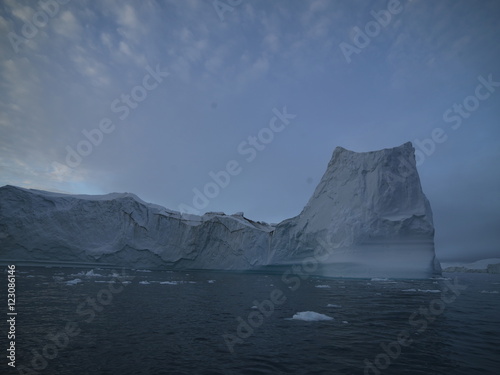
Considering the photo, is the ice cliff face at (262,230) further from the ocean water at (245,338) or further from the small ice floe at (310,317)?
the small ice floe at (310,317)

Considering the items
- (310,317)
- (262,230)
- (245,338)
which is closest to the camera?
(245,338)

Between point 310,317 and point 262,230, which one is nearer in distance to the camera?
point 310,317

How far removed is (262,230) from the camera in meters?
35.5

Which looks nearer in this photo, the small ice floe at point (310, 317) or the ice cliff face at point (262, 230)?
the small ice floe at point (310, 317)

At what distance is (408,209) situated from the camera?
25719 mm

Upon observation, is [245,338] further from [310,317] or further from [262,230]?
[262,230]

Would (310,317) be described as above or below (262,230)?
below

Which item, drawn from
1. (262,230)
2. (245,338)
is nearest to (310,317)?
(245,338)

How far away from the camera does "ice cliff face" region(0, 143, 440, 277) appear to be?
80.9ft

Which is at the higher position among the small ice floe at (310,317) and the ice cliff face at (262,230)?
the ice cliff face at (262,230)

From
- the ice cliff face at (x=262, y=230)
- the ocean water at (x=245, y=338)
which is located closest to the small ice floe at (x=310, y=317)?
the ocean water at (x=245, y=338)

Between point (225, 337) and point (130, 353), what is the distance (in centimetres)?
220

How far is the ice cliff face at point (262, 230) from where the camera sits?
24.7 meters

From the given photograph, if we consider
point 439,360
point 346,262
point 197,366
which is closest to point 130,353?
point 197,366
